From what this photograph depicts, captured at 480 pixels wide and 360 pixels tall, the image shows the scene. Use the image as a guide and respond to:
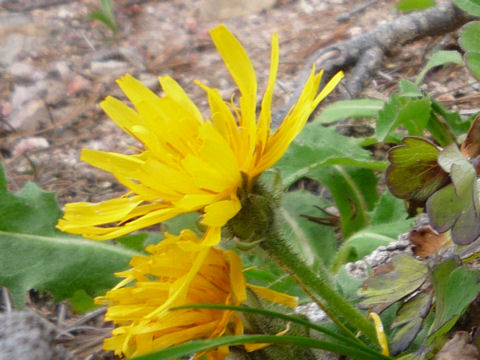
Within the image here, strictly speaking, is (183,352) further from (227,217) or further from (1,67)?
(1,67)

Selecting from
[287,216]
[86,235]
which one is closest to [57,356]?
[86,235]

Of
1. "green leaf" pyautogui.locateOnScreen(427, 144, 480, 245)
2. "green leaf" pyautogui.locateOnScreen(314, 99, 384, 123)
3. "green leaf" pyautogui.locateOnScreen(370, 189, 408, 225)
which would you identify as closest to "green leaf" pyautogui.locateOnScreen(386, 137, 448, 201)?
"green leaf" pyautogui.locateOnScreen(427, 144, 480, 245)

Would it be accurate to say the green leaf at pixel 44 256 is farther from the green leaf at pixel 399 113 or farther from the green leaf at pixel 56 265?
the green leaf at pixel 399 113

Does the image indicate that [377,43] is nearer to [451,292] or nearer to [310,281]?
[310,281]

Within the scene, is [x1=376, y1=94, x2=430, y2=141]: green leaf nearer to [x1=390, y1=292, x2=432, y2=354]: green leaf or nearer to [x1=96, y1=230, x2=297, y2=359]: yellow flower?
[x1=390, y1=292, x2=432, y2=354]: green leaf

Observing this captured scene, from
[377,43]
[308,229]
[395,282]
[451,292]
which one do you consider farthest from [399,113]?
[377,43]

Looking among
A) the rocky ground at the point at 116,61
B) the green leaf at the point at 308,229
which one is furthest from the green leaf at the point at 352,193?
the rocky ground at the point at 116,61
